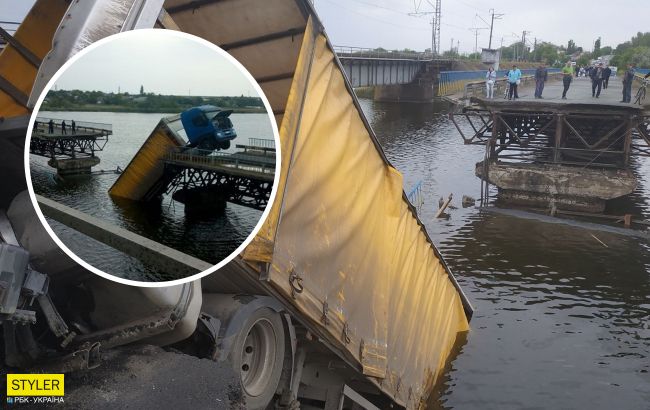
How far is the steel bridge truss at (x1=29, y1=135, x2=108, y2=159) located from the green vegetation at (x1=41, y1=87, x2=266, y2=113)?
15 cm

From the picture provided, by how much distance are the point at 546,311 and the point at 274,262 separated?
11.9m

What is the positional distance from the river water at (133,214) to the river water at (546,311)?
7666 millimetres

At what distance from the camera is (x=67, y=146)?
2.32m

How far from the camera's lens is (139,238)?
2.20 meters

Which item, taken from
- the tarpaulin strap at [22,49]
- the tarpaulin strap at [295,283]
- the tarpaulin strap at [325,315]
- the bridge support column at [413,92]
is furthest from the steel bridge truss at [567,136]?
the bridge support column at [413,92]

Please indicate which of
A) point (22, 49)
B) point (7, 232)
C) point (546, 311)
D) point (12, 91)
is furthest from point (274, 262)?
point (546, 311)

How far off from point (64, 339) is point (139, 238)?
6.80ft

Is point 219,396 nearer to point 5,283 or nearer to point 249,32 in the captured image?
point 5,283

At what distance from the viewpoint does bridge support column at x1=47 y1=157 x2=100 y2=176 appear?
2.34 m

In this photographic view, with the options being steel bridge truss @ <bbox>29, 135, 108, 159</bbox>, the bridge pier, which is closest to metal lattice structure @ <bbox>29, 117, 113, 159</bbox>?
steel bridge truss @ <bbox>29, 135, 108, 159</bbox>

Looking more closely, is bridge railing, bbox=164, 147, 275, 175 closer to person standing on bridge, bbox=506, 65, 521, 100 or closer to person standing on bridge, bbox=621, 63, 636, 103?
person standing on bridge, bbox=506, 65, 521, 100

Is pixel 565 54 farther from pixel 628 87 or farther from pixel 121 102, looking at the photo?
pixel 121 102

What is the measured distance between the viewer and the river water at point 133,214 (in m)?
2.10

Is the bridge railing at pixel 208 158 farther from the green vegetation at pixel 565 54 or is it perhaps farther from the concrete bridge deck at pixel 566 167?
the green vegetation at pixel 565 54
